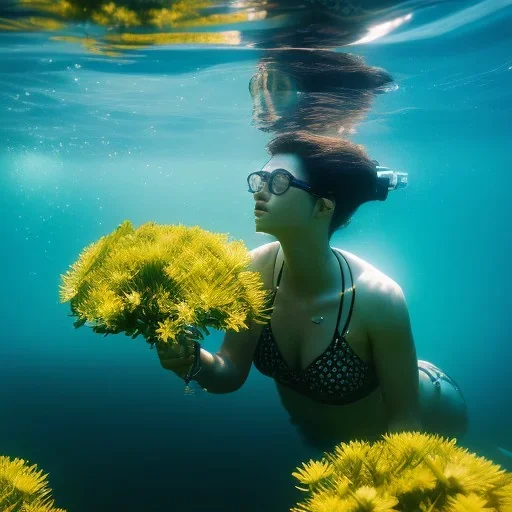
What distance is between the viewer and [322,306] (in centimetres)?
366

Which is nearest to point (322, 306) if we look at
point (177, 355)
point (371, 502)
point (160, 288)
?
point (177, 355)

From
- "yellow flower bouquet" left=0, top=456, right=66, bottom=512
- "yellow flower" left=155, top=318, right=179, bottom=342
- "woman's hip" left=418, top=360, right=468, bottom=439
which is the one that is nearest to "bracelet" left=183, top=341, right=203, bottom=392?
"yellow flower" left=155, top=318, right=179, bottom=342

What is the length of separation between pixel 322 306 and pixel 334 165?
46.7 inches

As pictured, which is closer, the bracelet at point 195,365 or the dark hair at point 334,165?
the bracelet at point 195,365

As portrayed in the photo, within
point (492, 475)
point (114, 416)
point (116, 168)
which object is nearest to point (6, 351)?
point (114, 416)

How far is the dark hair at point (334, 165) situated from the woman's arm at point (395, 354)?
2.83 feet

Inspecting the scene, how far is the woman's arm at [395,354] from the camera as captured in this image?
3416 millimetres

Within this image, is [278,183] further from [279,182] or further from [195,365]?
[195,365]

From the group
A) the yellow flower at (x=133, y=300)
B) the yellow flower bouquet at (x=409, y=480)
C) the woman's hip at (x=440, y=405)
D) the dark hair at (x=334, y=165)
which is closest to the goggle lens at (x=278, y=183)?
the dark hair at (x=334, y=165)

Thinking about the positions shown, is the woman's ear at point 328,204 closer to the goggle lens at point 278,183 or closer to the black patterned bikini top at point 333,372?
the goggle lens at point 278,183

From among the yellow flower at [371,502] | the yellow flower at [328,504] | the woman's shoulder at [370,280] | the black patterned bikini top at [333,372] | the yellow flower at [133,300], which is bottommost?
the black patterned bikini top at [333,372]

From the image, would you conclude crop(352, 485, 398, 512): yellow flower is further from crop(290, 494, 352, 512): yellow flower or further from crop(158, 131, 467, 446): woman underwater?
crop(158, 131, 467, 446): woman underwater

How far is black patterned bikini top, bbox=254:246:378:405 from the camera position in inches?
137

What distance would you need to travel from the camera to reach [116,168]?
37062 mm
